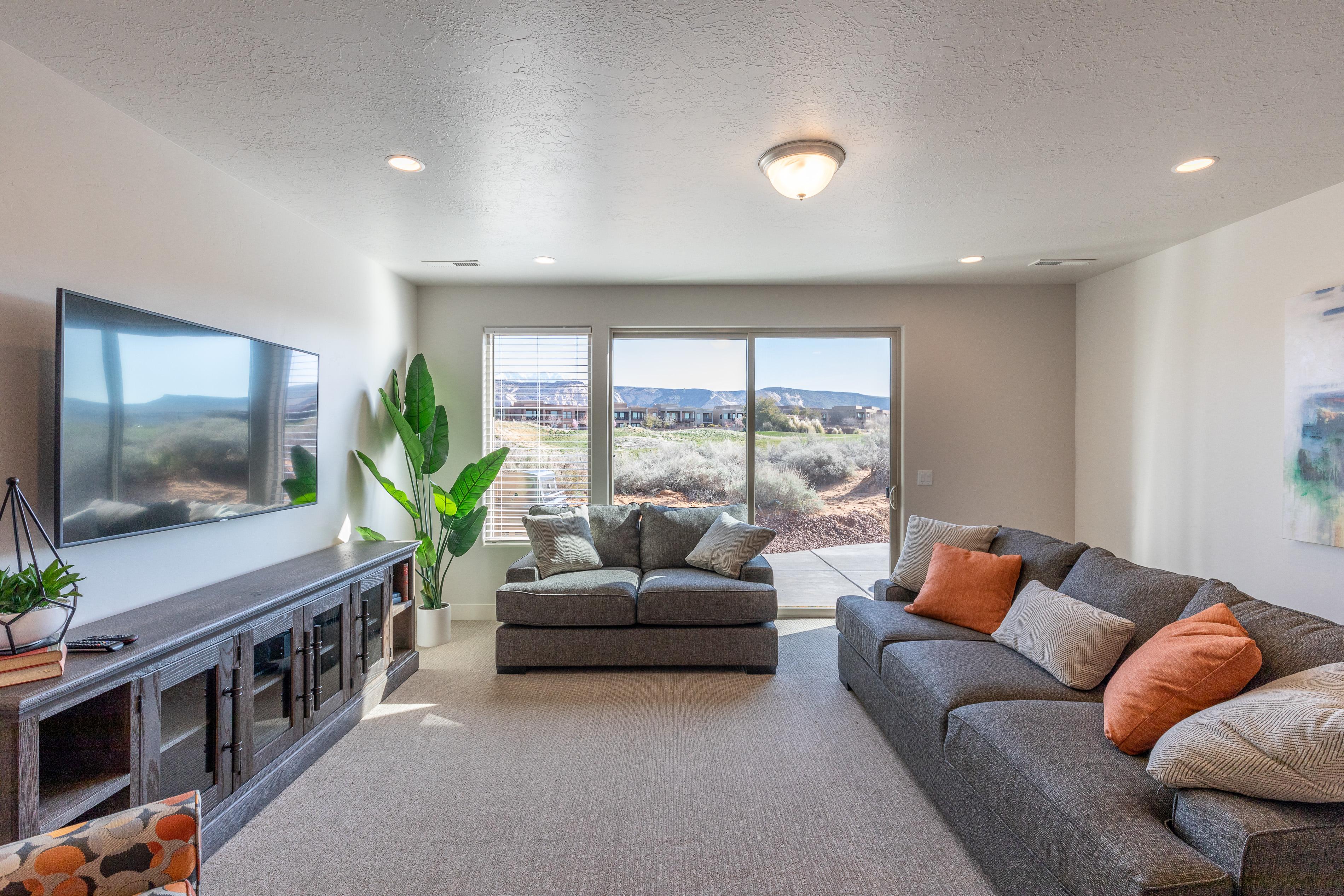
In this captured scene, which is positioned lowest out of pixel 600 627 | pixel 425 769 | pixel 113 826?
pixel 425 769

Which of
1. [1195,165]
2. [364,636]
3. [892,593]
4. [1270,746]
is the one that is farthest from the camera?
[892,593]

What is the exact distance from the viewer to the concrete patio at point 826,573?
4.99 meters

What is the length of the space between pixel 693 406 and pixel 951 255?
82.5 inches

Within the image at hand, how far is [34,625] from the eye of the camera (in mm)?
1707

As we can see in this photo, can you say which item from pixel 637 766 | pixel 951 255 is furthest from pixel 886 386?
pixel 637 766

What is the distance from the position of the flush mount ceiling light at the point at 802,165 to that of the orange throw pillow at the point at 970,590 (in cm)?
191

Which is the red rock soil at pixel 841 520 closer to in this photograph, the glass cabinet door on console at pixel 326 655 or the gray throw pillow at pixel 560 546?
the gray throw pillow at pixel 560 546

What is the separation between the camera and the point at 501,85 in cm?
209

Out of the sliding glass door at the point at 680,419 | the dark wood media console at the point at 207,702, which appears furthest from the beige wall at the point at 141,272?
the sliding glass door at the point at 680,419

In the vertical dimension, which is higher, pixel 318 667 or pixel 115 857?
pixel 115 857

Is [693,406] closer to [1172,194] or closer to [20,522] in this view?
[1172,194]

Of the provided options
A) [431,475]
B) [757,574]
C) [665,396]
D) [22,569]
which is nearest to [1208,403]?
[757,574]

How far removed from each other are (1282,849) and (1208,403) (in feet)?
10.1

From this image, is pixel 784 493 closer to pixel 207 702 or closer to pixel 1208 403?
pixel 1208 403
